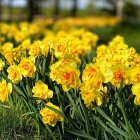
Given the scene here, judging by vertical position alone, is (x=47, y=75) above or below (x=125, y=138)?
above

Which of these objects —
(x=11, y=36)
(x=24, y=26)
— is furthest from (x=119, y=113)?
(x=24, y=26)

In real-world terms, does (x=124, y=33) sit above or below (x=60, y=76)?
below

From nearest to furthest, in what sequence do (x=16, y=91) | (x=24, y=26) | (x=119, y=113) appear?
(x=119, y=113), (x=16, y=91), (x=24, y=26)

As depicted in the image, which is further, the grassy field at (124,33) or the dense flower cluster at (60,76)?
the grassy field at (124,33)

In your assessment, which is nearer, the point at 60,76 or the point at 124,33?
the point at 60,76

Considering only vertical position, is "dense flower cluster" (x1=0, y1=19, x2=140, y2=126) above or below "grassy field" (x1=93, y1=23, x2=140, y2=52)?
above

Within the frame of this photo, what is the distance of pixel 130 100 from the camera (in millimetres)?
3174

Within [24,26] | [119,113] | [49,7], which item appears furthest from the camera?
[49,7]

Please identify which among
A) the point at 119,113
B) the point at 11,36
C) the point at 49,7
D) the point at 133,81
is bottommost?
the point at 49,7

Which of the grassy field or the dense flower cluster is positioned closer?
the dense flower cluster

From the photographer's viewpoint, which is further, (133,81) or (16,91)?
(16,91)

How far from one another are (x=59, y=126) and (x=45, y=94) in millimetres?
273

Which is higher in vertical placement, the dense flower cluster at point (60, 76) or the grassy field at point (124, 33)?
the dense flower cluster at point (60, 76)

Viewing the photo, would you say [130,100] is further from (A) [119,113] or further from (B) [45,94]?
(B) [45,94]
